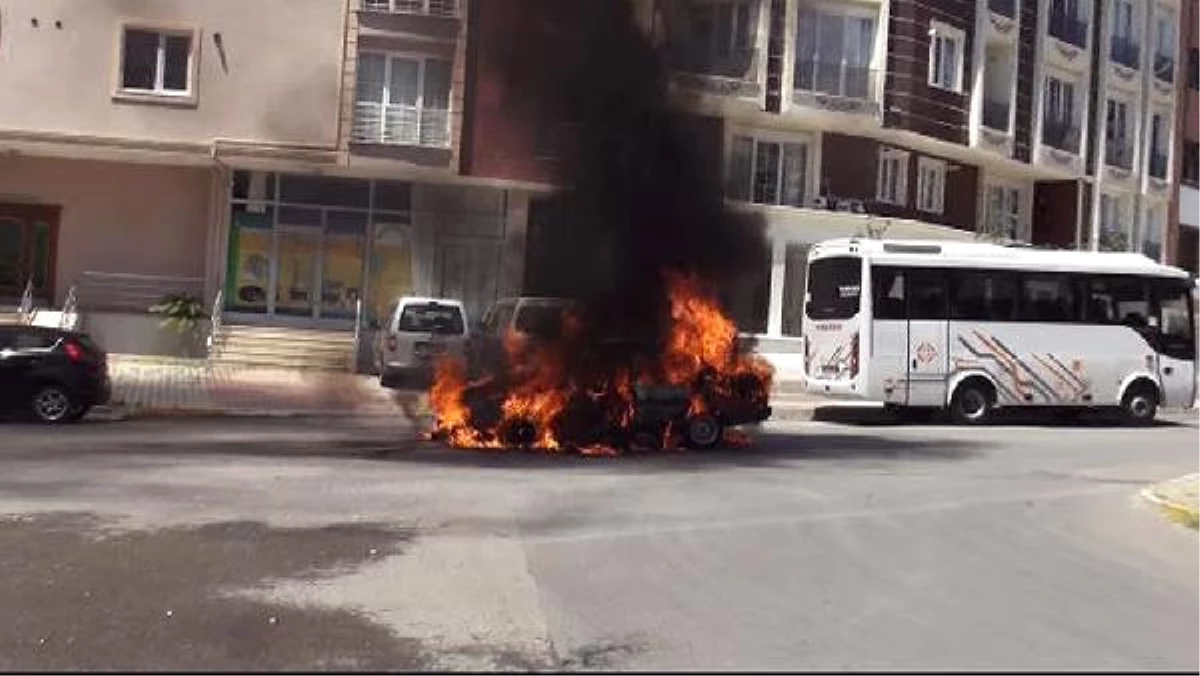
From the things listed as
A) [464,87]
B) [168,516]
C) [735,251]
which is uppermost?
[464,87]

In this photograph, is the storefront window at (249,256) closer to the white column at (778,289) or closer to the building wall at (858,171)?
the white column at (778,289)

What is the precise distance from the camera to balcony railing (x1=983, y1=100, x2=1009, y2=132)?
3462 centimetres

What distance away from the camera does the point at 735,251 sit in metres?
17.3

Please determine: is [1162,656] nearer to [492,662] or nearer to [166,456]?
[492,662]

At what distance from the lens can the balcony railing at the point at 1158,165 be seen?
136ft

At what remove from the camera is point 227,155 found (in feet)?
86.7

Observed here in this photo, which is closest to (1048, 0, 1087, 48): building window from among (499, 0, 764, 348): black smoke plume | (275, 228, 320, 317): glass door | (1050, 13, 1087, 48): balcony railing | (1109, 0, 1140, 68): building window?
(1050, 13, 1087, 48): balcony railing

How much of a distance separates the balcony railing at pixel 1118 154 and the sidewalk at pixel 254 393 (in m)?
18.9

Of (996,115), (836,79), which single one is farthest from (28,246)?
(996,115)

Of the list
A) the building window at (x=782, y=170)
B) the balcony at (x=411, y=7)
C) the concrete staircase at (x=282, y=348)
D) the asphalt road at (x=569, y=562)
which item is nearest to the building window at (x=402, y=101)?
the balcony at (x=411, y=7)

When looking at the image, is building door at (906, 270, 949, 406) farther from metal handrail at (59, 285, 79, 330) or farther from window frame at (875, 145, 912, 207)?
metal handrail at (59, 285, 79, 330)

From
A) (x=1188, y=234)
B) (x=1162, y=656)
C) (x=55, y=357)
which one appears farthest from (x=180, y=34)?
(x=1188, y=234)

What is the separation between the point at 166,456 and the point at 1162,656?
1017 cm

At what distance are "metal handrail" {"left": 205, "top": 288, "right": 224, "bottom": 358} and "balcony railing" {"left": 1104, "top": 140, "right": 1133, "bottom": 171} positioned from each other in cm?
2612
